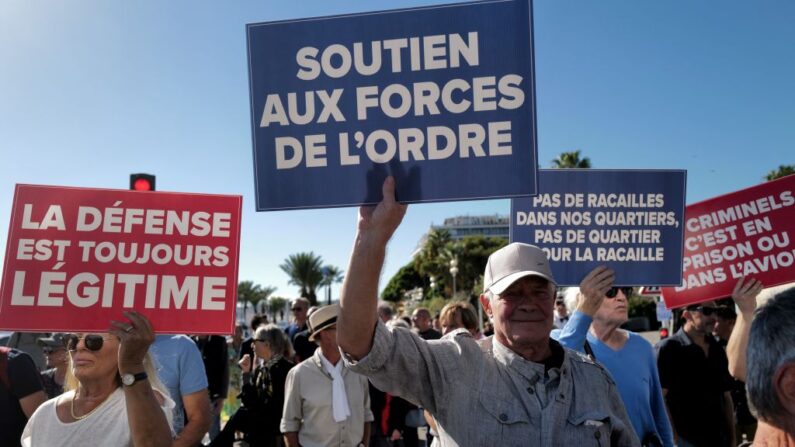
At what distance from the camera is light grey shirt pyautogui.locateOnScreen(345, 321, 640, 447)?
6.79ft

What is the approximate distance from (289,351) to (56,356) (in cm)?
218

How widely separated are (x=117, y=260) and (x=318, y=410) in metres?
2.10

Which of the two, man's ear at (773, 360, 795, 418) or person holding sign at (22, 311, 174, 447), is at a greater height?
man's ear at (773, 360, 795, 418)

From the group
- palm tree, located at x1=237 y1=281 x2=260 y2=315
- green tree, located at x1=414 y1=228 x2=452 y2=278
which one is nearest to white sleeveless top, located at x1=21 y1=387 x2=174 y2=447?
green tree, located at x1=414 y1=228 x2=452 y2=278

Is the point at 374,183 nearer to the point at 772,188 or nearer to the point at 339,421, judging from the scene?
the point at 339,421

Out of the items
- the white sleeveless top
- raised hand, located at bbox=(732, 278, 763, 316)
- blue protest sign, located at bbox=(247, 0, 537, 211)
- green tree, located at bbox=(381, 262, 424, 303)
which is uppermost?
green tree, located at bbox=(381, 262, 424, 303)

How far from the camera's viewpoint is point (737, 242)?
13.0 feet

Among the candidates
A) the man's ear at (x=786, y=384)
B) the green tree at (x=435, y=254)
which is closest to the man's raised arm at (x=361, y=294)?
the man's ear at (x=786, y=384)

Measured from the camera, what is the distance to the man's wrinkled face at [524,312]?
2.30 meters

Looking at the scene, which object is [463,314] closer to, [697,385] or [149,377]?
[697,385]

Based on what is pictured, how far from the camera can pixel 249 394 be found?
512cm

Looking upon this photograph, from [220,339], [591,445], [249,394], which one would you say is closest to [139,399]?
[591,445]

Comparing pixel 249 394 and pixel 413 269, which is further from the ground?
pixel 413 269

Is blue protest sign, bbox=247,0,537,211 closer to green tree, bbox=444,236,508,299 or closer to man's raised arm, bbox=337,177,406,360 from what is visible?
man's raised arm, bbox=337,177,406,360
